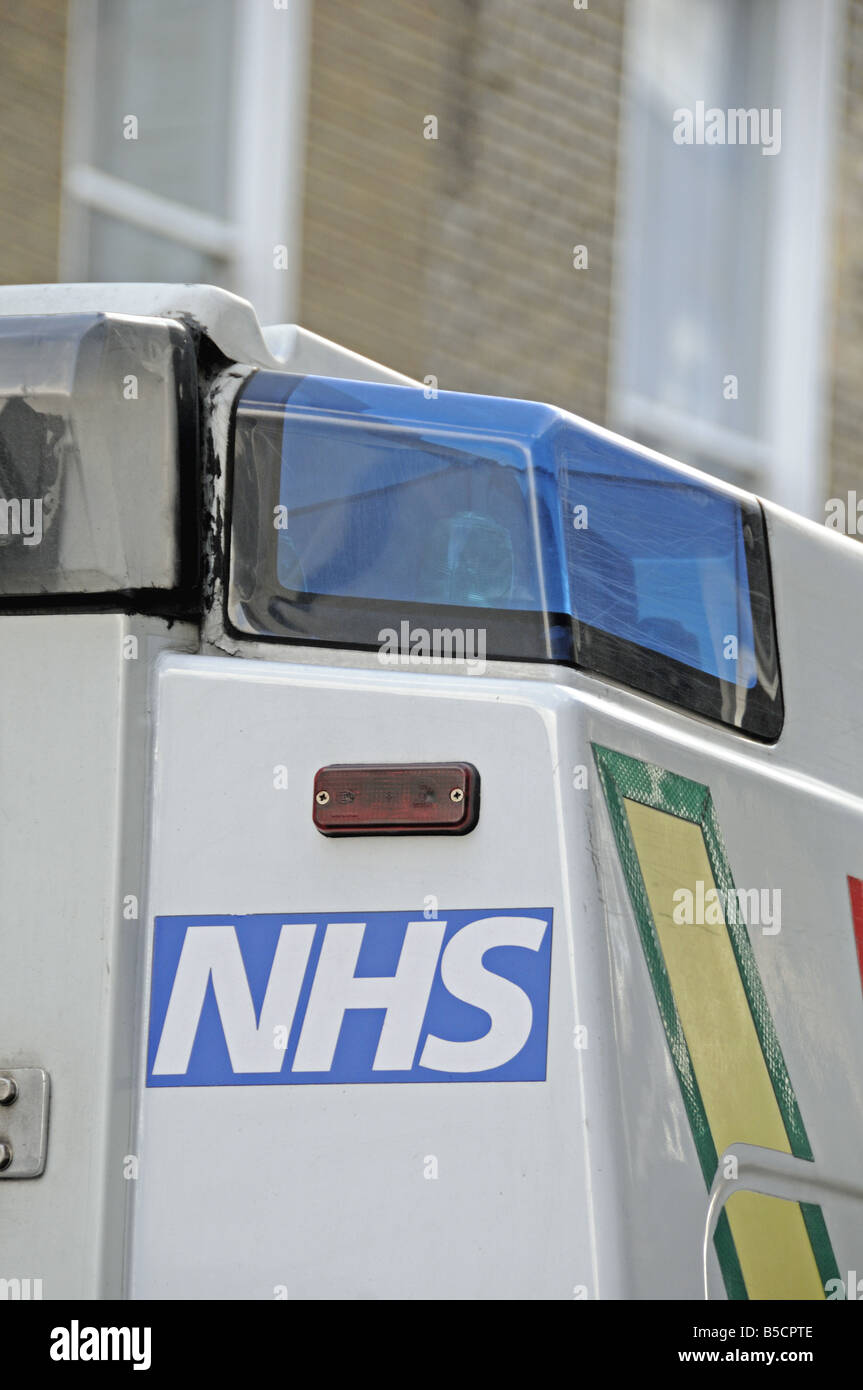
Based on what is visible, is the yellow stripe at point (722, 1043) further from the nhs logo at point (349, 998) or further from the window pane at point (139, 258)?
the window pane at point (139, 258)

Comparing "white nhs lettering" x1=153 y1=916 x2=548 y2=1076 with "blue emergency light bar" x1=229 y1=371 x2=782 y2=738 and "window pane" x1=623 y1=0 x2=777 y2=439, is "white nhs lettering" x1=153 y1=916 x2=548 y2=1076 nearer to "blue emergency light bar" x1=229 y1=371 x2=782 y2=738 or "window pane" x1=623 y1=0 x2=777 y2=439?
"blue emergency light bar" x1=229 y1=371 x2=782 y2=738

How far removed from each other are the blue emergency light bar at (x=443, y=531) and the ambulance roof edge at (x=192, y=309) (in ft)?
0.31

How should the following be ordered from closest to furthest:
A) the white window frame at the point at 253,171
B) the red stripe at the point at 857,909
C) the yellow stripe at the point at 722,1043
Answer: the yellow stripe at the point at 722,1043
the red stripe at the point at 857,909
the white window frame at the point at 253,171

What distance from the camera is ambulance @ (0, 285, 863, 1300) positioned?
6.46 feet

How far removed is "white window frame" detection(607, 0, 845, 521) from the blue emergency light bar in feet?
24.8

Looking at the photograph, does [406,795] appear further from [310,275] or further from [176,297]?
[310,275]

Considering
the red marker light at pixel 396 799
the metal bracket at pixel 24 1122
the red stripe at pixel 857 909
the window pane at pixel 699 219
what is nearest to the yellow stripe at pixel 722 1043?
the red marker light at pixel 396 799

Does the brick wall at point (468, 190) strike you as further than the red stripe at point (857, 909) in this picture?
Yes

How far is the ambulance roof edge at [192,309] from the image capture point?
2.29 m

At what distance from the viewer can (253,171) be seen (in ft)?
25.7

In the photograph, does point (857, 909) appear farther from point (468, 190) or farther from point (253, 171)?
point (468, 190)

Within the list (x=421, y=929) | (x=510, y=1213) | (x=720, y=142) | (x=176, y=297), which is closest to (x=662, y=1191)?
(x=510, y=1213)

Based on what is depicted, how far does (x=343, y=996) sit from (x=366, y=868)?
0.43 ft

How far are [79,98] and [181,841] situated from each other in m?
5.96
